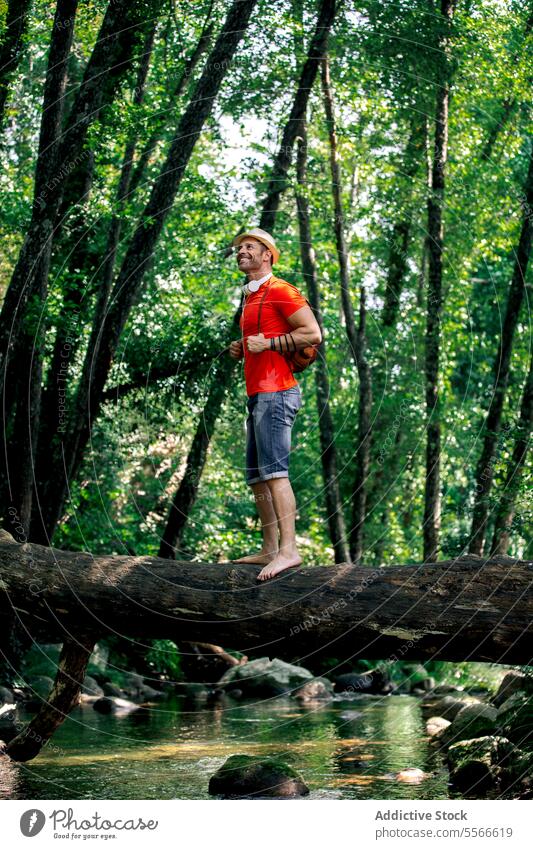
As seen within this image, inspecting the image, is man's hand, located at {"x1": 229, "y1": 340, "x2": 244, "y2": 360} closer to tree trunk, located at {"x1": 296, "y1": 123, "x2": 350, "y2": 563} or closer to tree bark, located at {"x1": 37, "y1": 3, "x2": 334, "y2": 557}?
tree bark, located at {"x1": 37, "y1": 3, "x2": 334, "y2": 557}

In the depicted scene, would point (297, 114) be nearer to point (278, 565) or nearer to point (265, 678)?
point (265, 678)

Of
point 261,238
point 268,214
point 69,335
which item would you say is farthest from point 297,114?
point 261,238

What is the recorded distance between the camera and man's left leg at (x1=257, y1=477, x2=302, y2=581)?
24.7 ft

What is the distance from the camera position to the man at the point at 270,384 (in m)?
7.76

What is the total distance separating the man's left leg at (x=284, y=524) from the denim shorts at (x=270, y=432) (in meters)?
0.08

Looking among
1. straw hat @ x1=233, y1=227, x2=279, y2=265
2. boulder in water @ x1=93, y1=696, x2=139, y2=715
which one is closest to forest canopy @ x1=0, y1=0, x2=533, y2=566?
boulder in water @ x1=93, y1=696, x2=139, y2=715

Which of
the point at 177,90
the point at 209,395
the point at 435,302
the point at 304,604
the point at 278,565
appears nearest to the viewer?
the point at 304,604

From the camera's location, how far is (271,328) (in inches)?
317

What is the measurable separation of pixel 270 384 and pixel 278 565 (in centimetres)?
141

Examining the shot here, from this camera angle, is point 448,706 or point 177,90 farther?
point 177,90

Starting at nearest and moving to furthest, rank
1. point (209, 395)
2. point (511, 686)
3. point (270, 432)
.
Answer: point (270, 432), point (511, 686), point (209, 395)

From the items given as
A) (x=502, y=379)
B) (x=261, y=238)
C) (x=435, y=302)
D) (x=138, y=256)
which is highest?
(x=138, y=256)

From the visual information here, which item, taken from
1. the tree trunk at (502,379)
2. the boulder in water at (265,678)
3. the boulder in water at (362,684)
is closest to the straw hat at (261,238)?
the tree trunk at (502,379)

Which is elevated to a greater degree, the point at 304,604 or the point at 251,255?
the point at 251,255
